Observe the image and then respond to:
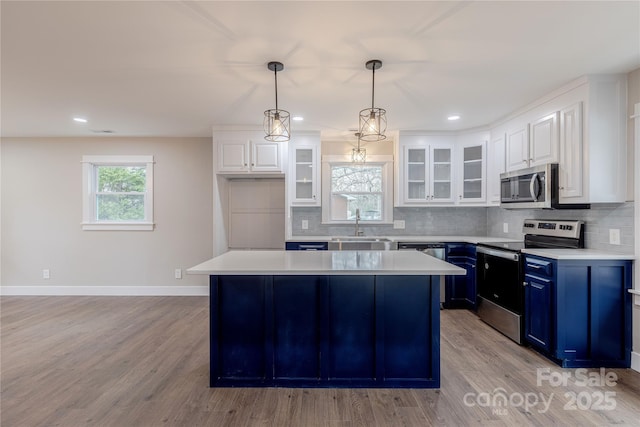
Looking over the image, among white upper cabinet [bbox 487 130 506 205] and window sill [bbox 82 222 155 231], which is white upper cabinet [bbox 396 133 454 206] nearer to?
white upper cabinet [bbox 487 130 506 205]

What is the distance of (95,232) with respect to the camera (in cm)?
487

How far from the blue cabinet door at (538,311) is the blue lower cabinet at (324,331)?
1.14 m

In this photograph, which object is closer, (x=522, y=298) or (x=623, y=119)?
(x=623, y=119)

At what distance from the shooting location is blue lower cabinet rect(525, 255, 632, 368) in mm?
2574

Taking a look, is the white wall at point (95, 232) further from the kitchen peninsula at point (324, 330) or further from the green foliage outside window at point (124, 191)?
the kitchen peninsula at point (324, 330)

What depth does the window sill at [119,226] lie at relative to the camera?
191 inches

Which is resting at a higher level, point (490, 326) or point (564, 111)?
point (564, 111)

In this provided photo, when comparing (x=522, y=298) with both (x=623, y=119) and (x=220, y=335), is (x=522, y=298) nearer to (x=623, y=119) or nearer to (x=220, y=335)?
(x=623, y=119)

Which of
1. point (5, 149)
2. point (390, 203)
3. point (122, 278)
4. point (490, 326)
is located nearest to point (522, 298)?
point (490, 326)

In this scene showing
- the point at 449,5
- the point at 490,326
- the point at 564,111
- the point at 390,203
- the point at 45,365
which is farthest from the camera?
the point at 390,203

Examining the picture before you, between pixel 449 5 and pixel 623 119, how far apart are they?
2.07m

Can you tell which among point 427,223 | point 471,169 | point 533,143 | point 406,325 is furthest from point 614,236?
point 427,223

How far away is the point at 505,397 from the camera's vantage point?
2.20m

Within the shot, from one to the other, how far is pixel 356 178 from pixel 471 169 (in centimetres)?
161
